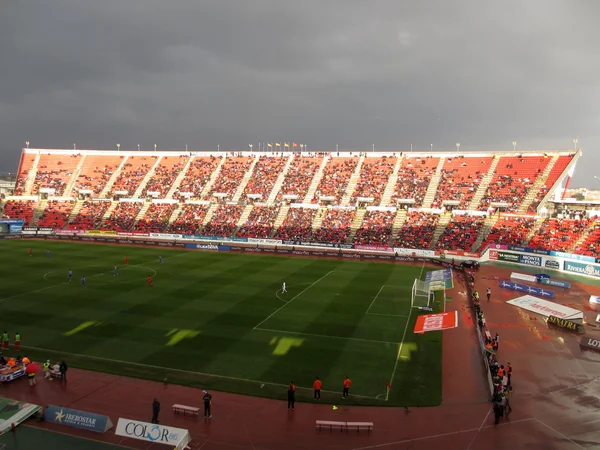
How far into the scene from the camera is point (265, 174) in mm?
83500

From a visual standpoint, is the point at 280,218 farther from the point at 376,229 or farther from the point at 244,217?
the point at 376,229

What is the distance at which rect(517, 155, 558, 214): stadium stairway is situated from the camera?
2475 inches

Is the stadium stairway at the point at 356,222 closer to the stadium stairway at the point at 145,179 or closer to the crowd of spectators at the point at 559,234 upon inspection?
the crowd of spectators at the point at 559,234

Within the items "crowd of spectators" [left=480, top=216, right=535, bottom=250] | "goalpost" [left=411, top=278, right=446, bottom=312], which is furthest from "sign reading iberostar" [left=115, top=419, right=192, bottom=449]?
"crowd of spectators" [left=480, top=216, right=535, bottom=250]

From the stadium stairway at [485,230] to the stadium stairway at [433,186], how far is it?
31.9 feet

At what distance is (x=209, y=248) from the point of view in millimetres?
60344

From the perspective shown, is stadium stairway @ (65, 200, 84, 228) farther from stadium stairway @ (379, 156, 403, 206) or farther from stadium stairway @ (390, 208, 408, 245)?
stadium stairway @ (390, 208, 408, 245)

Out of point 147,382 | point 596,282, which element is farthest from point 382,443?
point 596,282

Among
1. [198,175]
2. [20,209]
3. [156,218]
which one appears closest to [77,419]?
[156,218]

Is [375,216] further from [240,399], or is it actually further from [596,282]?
[240,399]

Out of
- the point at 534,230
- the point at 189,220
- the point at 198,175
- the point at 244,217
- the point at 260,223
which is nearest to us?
the point at 534,230

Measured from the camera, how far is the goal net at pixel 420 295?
1282 inches

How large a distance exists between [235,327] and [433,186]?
54.1 meters

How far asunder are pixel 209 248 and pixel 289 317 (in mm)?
33618
